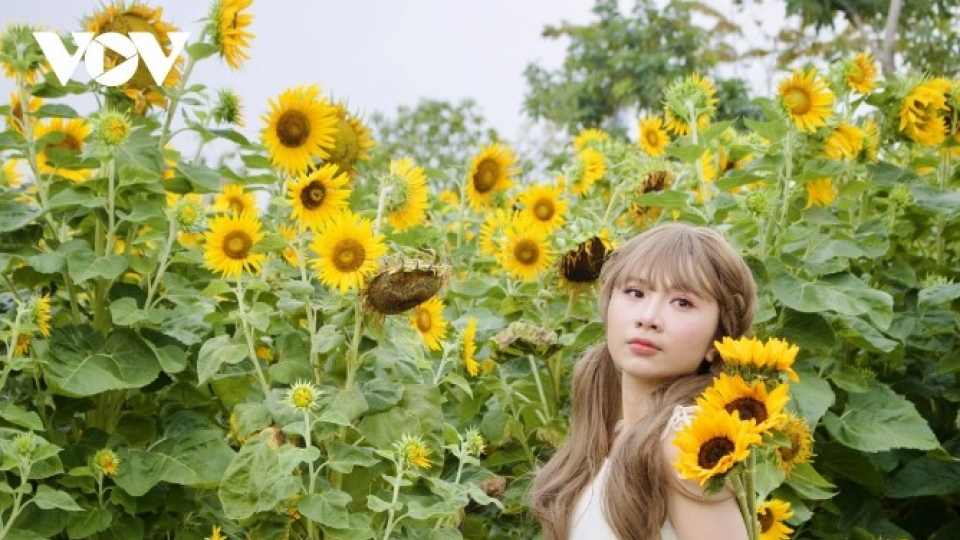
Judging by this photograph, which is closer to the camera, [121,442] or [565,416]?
[121,442]

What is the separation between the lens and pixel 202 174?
290 centimetres

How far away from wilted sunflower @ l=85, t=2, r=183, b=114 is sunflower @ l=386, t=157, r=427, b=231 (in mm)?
Answer: 506

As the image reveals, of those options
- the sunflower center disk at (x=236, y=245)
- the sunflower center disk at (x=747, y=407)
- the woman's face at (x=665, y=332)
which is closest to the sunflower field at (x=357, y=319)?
the sunflower center disk at (x=236, y=245)

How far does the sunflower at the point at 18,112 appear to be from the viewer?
2977mm

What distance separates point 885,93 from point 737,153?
1.10 feet

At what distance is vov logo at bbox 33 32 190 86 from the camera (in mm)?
2824

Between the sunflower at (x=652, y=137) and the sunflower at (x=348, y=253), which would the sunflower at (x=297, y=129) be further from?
the sunflower at (x=652, y=137)

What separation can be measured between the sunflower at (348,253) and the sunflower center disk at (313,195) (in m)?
0.15

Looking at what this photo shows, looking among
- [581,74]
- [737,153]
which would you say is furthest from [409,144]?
[737,153]

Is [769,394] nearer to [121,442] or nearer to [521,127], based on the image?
[121,442]

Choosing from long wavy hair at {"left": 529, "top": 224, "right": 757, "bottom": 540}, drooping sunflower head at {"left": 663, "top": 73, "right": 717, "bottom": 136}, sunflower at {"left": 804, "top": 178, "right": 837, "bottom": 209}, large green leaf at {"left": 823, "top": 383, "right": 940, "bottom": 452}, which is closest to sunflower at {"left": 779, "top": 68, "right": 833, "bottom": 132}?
sunflower at {"left": 804, "top": 178, "right": 837, "bottom": 209}

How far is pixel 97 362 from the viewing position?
8.98ft

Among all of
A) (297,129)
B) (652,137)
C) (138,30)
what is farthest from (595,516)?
(652,137)

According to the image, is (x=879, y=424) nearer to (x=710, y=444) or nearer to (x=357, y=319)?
(x=357, y=319)
